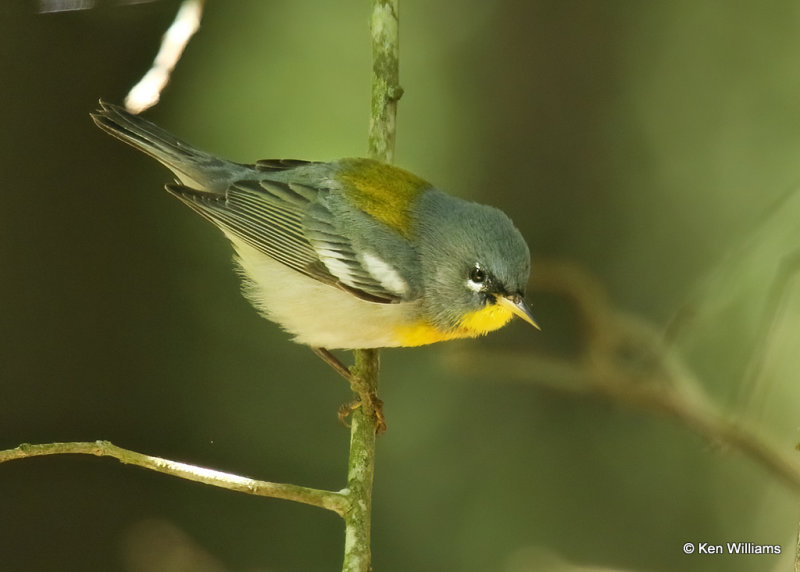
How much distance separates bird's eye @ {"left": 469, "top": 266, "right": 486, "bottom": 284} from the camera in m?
3.41

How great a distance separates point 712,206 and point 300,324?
10.3ft

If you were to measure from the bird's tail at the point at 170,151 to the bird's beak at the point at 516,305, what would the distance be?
4.59ft

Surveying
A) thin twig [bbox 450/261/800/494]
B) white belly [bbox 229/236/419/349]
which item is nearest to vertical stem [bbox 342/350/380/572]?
white belly [bbox 229/236/419/349]

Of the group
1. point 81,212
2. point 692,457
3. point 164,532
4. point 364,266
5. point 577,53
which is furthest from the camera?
point 577,53

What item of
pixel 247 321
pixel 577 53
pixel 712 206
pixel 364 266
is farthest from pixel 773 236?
pixel 247 321

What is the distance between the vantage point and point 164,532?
13.9 feet

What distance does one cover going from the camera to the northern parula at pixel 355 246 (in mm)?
3422

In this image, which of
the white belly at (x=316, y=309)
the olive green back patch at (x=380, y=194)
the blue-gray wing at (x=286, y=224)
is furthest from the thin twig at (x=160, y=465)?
the olive green back patch at (x=380, y=194)

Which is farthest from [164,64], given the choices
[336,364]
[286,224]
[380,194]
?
[336,364]

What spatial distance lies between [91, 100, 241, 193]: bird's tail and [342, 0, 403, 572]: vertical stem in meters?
0.70

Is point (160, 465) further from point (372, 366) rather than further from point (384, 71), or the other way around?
point (384, 71)

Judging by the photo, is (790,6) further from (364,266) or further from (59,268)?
(59,268)

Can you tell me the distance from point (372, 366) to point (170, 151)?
131 centimetres

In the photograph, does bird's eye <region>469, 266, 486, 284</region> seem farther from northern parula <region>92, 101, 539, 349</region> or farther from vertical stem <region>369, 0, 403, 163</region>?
vertical stem <region>369, 0, 403, 163</region>
